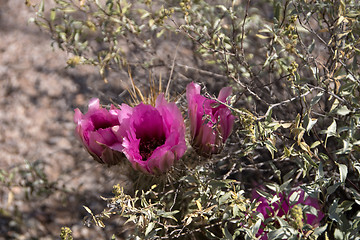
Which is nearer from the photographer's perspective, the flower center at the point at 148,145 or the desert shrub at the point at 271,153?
the desert shrub at the point at 271,153

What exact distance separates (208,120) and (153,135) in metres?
0.14

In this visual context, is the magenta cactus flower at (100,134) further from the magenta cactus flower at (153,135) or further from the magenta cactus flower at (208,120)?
the magenta cactus flower at (208,120)

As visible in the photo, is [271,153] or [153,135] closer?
[271,153]

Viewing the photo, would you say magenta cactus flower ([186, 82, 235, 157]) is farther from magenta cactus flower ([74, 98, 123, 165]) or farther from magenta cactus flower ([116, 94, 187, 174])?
magenta cactus flower ([74, 98, 123, 165])

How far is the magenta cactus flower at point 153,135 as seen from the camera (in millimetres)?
871

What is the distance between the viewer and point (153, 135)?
3.15ft

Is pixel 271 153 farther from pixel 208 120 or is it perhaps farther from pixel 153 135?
pixel 153 135

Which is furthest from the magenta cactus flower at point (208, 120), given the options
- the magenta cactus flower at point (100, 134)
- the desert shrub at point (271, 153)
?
the magenta cactus flower at point (100, 134)

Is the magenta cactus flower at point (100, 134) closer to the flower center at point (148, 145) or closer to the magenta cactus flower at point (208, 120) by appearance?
the flower center at point (148, 145)

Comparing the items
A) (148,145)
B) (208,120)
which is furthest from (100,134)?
(208,120)

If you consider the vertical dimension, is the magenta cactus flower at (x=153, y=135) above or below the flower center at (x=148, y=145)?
above

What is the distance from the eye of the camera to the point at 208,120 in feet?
2.91

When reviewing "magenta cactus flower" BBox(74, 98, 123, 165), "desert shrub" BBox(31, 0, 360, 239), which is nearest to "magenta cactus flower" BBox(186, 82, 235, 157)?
"desert shrub" BBox(31, 0, 360, 239)

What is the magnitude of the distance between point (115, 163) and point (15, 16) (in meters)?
1.25
